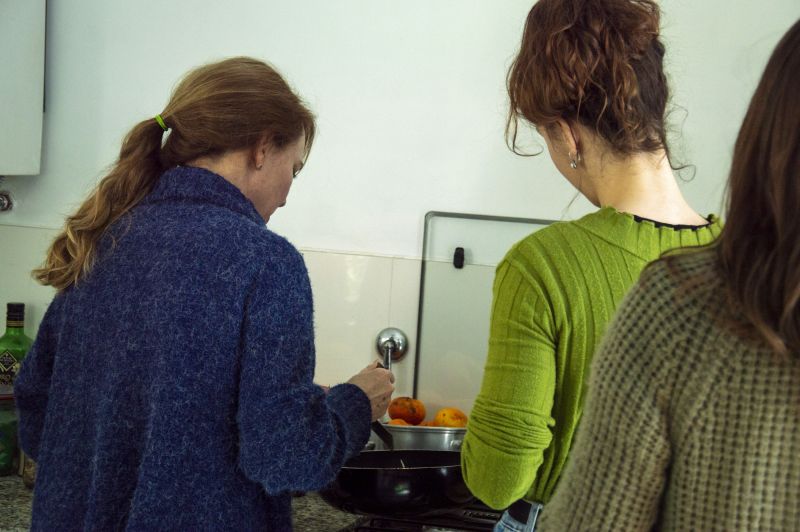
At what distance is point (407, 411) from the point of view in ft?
5.96

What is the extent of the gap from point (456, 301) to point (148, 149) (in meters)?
0.87

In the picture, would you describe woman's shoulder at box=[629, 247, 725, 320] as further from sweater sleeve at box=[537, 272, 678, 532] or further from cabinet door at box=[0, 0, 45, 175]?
cabinet door at box=[0, 0, 45, 175]

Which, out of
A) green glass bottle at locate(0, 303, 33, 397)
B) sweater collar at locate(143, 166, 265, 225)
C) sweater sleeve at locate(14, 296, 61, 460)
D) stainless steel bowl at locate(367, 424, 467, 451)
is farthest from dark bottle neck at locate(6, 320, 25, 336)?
sweater collar at locate(143, 166, 265, 225)

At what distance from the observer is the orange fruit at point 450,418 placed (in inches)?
69.4

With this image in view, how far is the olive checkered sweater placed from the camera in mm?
601

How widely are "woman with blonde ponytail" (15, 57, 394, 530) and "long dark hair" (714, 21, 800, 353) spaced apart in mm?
609

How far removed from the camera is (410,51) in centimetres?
195

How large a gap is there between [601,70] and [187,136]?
53 centimetres

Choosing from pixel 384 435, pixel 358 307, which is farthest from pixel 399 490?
pixel 358 307

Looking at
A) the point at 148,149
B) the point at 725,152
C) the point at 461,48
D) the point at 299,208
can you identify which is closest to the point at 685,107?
the point at 725,152

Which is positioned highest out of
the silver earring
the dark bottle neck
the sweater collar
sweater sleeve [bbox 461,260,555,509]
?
the silver earring

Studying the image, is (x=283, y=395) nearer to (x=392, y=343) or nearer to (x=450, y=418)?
(x=450, y=418)

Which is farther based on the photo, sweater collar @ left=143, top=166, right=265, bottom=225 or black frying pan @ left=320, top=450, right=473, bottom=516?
black frying pan @ left=320, top=450, right=473, bottom=516

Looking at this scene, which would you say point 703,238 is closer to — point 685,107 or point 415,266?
point 685,107
